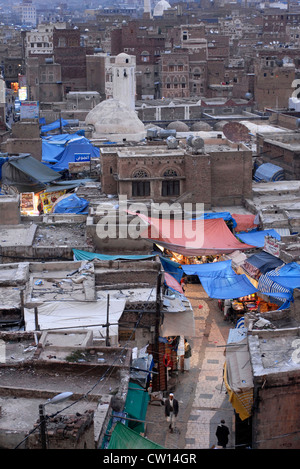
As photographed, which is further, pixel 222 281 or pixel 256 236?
pixel 256 236

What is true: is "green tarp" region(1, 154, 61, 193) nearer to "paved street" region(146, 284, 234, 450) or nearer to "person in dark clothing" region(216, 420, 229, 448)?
"paved street" region(146, 284, 234, 450)

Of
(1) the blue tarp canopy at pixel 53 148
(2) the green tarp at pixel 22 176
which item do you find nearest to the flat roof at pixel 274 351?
(2) the green tarp at pixel 22 176

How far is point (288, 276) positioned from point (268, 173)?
14.5 m

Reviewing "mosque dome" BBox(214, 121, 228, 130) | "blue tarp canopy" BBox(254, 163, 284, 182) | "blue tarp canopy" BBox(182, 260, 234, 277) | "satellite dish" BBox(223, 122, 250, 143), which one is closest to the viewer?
"blue tarp canopy" BBox(182, 260, 234, 277)

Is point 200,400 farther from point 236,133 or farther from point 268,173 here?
point 236,133

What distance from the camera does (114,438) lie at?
1112 centimetres

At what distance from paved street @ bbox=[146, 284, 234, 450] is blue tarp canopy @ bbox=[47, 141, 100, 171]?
14336 mm

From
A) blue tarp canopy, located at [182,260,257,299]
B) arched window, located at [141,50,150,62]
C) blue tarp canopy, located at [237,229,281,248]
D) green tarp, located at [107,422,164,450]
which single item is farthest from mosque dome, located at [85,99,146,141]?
arched window, located at [141,50,150,62]

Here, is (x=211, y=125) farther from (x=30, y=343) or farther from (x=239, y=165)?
(x=30, y=343)

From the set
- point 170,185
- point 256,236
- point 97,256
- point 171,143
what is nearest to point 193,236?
point 256,236

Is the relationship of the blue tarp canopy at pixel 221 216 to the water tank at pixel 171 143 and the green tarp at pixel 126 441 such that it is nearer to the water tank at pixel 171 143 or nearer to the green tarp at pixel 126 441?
the water tank at pixel 171 143

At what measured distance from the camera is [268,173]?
31922 mm

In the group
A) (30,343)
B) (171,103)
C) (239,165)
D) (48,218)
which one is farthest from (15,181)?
(171,103)

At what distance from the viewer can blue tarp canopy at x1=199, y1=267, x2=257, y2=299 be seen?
19188mm
